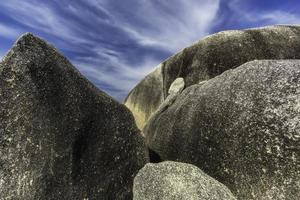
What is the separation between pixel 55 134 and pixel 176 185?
2565mm

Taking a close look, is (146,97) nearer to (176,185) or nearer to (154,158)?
(154,158)

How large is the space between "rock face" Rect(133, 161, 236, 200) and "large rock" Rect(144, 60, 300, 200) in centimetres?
69

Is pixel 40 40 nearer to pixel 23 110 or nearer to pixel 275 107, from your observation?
pixel 23 110

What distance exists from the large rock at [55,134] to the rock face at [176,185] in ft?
3.18

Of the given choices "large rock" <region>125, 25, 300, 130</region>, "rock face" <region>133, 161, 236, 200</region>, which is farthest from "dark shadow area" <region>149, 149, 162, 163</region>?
"large rock" <region>125, 25, 300, 130</region>

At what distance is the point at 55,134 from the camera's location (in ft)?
22.8

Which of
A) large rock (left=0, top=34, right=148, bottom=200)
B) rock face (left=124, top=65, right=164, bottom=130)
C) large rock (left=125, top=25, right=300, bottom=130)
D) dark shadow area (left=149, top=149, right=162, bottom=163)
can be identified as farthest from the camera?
rock face (left=124, top=65, right=164, bottom=130)

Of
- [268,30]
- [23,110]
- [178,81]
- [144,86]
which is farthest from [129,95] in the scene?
[23,110]

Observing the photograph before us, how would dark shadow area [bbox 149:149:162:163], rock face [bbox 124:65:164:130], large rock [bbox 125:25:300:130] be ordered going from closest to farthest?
dark shadow area [bbox 149:149:162:163], large rock [bbox 125:25:300:130], rock face [bbox 124:65:164:130]

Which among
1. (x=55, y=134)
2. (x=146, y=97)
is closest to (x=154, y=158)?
(x=55, y=134)

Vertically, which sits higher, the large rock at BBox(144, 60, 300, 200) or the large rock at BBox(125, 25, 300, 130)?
the large rock at BBox(125, 25, 300, 130)

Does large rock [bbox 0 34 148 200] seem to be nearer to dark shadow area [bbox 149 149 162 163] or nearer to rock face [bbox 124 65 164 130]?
dark shadow area [bbox 149 149 162 163]

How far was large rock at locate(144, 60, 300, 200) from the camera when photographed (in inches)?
257

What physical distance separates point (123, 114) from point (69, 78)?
161cm
